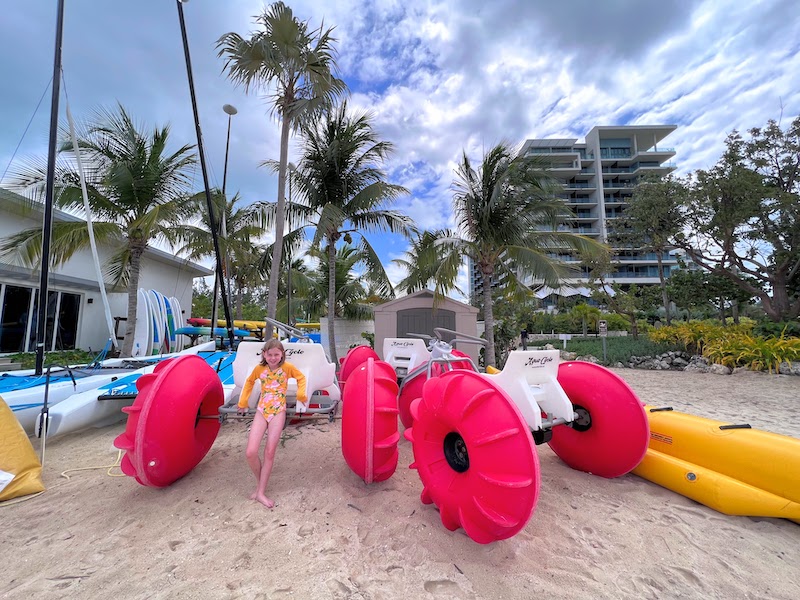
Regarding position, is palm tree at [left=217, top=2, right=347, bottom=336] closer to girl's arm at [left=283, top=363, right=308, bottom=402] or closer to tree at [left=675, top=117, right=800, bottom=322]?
girl's arm at [left=283, top=363, right=308, bottom=402]

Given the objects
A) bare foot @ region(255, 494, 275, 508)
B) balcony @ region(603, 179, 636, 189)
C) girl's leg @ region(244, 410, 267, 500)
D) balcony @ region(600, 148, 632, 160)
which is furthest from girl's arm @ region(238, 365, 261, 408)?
balcony @ region(600, 148, 632, 160)

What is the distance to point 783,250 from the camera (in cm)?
1248

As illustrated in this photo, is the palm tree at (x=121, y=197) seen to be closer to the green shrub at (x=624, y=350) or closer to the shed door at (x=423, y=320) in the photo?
the shed door at (x=423, y=320)

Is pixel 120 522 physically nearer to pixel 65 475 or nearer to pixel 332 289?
pixel 65 475

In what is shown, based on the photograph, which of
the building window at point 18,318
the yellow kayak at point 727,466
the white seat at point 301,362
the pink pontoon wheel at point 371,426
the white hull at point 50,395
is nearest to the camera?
the yellow kayak at point 727,466

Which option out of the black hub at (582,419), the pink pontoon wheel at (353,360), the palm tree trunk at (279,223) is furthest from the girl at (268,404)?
the palm tree trunk at (279,223)

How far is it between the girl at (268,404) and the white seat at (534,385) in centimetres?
178

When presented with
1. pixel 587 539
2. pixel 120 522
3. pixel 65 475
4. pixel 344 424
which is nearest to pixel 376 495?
pixel 344 424

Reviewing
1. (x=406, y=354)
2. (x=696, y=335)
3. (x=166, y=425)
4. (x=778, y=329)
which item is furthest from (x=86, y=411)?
(x=778, y=329)

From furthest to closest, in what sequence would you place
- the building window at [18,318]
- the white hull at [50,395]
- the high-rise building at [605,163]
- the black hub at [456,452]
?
the high-rise building at [605,163] < the building window at [18,318] < the white hull at [50,395] < the black hub at [456,452]

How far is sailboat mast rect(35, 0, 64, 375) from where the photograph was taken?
5.70 m

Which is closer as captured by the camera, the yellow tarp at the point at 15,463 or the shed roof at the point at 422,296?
the yellow tarp at the point at 15,463

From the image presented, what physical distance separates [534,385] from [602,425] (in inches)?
33.4

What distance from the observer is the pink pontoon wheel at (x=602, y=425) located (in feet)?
10.1
